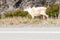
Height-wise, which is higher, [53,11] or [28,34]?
[53,11]

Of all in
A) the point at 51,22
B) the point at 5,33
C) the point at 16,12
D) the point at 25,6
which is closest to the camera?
the point at 5,33

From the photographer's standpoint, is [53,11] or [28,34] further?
[53,11]

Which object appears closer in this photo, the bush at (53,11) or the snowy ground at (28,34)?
the snowy ground at (28,34)

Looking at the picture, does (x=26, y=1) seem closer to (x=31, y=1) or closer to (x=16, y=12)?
(x=31, y=1)

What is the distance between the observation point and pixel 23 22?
37.5ft

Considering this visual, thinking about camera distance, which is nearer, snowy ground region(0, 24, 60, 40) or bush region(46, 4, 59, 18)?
snowy ground region(0, 24, 60, 40)

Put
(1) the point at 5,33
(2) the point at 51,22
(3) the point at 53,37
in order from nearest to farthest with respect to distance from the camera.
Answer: (3) the point at 53,37
(1) the point at 5,33
(2) the point at 51,22

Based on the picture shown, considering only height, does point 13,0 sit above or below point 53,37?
above

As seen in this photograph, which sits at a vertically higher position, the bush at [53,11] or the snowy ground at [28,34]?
the bush at [53,11]

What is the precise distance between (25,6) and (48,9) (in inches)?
106

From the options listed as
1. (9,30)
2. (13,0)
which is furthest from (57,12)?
(9,30)

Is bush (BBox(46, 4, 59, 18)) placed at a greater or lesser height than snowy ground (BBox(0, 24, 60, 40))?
greater

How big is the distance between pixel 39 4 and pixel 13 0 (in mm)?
1860

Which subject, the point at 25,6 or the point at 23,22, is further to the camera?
the point at 25,6
